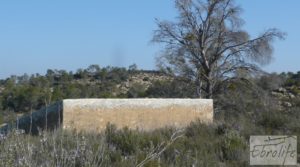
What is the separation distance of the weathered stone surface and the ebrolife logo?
785cm

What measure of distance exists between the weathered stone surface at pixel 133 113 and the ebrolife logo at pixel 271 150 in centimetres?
785

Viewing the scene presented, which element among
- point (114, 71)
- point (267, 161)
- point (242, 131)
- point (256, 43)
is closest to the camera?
point (267, 161)

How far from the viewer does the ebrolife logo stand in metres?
9.64

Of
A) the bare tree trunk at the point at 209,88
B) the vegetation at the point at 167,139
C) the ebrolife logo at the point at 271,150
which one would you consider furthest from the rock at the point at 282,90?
the ebrolife logo at the point at 271,150

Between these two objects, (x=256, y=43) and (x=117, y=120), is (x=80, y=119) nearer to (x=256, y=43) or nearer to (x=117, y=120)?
(x=117, y=120)

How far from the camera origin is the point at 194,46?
36000mm

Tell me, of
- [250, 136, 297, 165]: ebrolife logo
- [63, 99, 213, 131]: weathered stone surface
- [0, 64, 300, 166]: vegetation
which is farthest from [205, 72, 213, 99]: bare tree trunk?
[250, 136, 297, 165]: ebrolife logo

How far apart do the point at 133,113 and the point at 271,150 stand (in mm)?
10351

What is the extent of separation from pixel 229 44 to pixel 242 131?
20.1 meters

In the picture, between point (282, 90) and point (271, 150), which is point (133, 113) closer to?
point (271, 150)

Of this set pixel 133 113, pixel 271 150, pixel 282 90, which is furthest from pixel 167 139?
pixel 282 90

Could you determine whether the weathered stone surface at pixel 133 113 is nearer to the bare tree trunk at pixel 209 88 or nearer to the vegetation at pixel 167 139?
the vegetation at pixel 167 139

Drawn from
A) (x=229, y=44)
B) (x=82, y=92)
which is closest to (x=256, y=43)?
(x=229, y=44)

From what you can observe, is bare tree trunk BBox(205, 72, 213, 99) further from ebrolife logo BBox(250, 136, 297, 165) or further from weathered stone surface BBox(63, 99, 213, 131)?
ebrolife logo BBox(250, 136, 297, 165)
